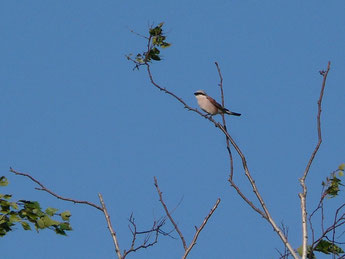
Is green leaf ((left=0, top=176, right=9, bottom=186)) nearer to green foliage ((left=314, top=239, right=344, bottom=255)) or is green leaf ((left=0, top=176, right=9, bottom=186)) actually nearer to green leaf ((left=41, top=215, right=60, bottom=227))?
green leaf ((left=41, top=215, right=60, bottom=227))

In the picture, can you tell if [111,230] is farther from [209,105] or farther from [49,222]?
[209,105]

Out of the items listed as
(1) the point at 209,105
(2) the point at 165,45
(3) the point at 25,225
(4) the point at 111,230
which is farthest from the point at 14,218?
(1) the point at 209,105

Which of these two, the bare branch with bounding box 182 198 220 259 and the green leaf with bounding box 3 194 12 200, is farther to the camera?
the green leaf with bounding box 3 194 12 200

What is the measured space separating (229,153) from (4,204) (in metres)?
1.91

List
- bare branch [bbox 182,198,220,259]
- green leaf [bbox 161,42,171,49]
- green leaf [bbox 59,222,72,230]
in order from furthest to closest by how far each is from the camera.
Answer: green leaf [bbox 161,42,171,49], green leaf [bbox 59,222,72,230], bare branch [bbox 182,198,220,259]

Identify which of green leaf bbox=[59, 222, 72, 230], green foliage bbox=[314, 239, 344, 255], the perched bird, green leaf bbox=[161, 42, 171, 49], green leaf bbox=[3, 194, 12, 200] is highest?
the perched bird

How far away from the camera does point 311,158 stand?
558cm

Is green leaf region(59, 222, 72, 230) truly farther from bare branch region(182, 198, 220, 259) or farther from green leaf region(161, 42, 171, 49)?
green leaf region(161, 42, 171, 49)

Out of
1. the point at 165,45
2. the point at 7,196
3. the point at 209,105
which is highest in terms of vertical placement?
the point at 209,105

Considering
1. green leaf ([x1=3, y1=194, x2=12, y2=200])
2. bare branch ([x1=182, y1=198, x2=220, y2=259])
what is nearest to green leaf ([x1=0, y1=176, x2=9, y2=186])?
green leaf ([x1=3, y1=194, x2=12, y2=200])

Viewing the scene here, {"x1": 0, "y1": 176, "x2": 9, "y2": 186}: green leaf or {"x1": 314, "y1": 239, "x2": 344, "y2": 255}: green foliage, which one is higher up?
{"x1": 0, "y1": 176, "x2": 9, "y2": 186}: green leaf

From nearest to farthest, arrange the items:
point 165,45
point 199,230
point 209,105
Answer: point 199,230
point 165,45
point 209,105

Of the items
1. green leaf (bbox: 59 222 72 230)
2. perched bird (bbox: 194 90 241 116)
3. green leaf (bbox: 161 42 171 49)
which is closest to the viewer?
green leaf (bbox: 59 222 72 230)

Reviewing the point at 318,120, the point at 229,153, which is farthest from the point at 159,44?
the point at 318,120
